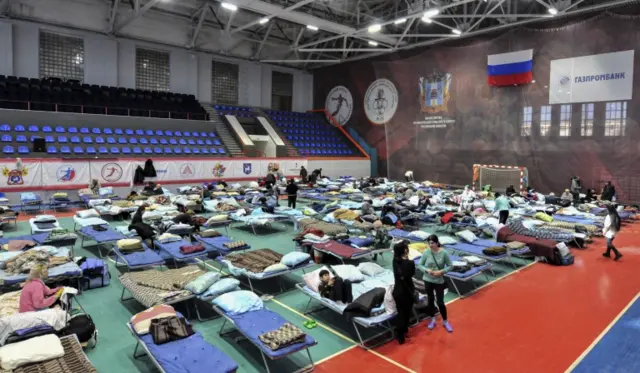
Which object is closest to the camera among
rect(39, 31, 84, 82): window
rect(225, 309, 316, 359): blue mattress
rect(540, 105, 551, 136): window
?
rect(225, 309, 316, 359): blue mattress

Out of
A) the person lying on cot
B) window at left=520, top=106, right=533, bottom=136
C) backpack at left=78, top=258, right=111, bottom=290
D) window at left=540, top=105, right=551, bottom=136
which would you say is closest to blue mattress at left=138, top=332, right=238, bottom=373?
the person lying on cot

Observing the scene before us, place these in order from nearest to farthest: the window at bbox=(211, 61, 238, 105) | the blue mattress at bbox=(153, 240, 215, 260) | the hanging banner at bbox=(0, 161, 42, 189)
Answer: the blue mattress at bbox=(153, 240, 215, 260), the hanging banner at bbox=(0, 161, 42, 189), the window at bbox=(211, 61, 238, 105)

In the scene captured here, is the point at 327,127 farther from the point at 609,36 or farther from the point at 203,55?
the point at 609,36

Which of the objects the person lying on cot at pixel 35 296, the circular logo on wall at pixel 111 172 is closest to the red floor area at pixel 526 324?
the person lying on cot at pixel 35 296

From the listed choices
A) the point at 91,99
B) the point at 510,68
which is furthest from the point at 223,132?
the point at 510,68

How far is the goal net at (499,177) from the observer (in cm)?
2144

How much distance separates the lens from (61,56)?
22.5 m

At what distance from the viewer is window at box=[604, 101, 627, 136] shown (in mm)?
18203

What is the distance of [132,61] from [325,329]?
2415cm

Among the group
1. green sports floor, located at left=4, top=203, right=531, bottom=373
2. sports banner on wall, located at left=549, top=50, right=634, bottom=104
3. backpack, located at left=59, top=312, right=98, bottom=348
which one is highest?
sports banner on wall, located at left=549, top=50, right=634, bottom=104

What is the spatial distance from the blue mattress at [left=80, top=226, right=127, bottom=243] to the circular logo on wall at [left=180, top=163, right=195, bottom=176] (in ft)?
32.1

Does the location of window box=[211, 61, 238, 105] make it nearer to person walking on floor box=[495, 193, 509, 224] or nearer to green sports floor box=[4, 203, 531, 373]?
green sports floor box=[4, 203, 531, 373]

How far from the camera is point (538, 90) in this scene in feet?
68.4

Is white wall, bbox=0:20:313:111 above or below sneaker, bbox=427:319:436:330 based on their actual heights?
above
